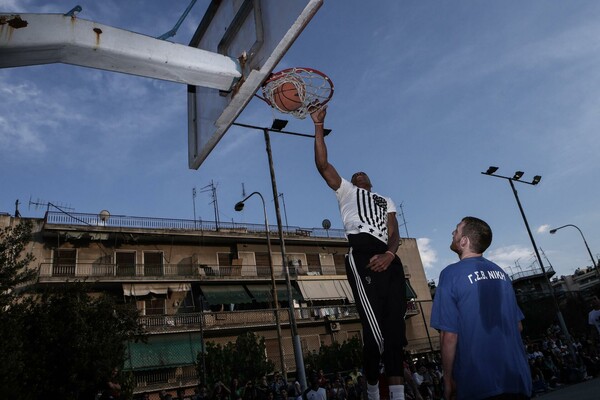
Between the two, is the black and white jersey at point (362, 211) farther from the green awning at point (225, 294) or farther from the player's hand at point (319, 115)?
the green awning at point (225, 294)

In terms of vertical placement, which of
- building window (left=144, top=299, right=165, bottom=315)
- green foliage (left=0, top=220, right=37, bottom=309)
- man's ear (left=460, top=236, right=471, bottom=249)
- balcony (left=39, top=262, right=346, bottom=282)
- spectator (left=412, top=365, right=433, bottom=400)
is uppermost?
balcony (left=39, top=262, right=346, bottom=282)

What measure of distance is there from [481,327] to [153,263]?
2977cm

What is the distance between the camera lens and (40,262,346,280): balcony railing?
27.1 m

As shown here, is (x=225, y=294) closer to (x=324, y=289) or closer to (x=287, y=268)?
(x=324, y=289)

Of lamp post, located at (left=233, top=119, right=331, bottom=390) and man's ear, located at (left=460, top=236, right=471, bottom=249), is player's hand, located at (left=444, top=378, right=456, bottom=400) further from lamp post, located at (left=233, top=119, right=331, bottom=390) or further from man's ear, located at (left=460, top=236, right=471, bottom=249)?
lamp post, located at (left=233, top=119, right=331, bottom=390)

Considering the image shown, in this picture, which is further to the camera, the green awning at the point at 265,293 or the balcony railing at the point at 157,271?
the green awning at the point at 265,293

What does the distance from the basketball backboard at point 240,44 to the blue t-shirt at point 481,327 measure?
6.57ft

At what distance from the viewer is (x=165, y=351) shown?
1026 inches

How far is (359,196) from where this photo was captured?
436 cm

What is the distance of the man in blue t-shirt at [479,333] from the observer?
2.86m

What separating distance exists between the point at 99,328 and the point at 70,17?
1499 centimetres

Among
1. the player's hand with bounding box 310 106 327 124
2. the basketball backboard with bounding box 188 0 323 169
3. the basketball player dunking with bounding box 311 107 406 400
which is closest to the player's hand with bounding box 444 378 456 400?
the basketball player dunking with bounding box 311 107 406 400

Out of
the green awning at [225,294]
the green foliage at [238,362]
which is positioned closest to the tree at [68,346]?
the green foliage at [238,362]

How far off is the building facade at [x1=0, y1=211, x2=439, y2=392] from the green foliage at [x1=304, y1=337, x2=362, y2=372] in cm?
203
